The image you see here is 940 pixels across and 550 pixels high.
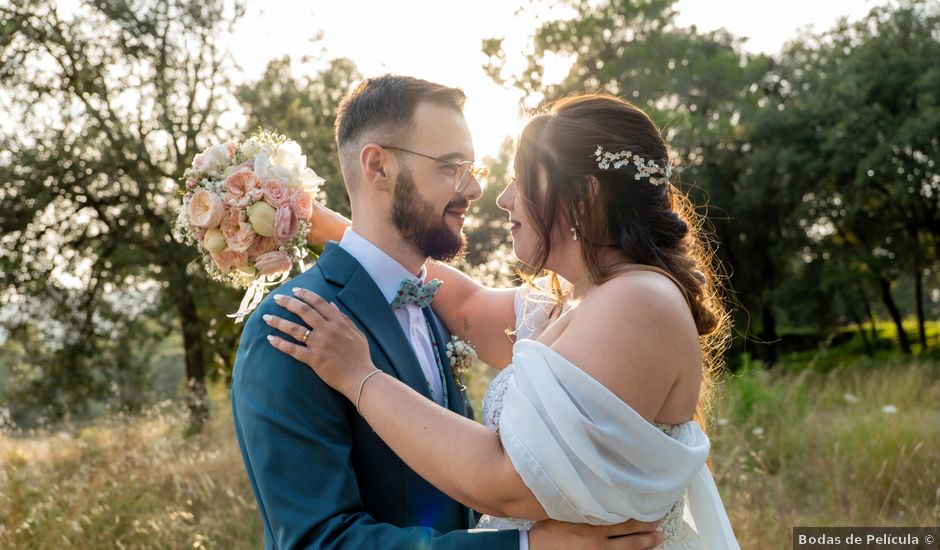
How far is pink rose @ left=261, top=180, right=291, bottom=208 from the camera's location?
115 inches

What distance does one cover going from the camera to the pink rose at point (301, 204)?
298cm

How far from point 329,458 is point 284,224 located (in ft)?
2.85

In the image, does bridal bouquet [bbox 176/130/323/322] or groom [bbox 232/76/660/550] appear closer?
groom [bbox 232/76/660/550]

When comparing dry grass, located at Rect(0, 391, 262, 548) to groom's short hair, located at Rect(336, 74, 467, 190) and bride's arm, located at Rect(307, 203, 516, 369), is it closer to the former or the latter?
bride's arm, located at Rect(307, 203, 516, 369)

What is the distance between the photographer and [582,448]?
91.4 inches

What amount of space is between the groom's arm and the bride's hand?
0.06 meters

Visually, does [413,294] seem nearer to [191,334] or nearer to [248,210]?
[248,210]

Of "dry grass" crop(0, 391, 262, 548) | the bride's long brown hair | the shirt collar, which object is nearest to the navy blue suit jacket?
the shirt collar

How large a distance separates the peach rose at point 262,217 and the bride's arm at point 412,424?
38cm

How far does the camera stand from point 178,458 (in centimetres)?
819

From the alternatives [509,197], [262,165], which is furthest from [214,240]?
[509,197]

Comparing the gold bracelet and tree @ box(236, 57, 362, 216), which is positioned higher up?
tree @ box(236, 57, 362, 216)

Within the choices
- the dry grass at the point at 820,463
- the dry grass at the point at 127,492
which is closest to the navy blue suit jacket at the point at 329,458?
the dry grass at the point at 127,492

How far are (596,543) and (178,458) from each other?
6.63 m
